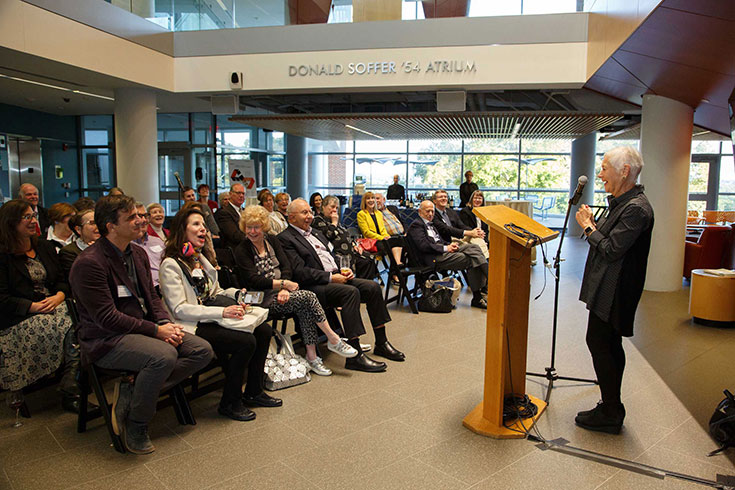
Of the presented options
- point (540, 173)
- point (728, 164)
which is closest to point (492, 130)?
point (540, 173)

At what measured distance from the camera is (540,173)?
17.2m

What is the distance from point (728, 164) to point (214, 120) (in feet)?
49.5

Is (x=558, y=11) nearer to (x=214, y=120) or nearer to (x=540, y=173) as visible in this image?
(x=214, y=120)

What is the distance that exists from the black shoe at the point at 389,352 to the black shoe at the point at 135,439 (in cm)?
210

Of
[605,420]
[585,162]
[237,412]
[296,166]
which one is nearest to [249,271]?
[237,412]

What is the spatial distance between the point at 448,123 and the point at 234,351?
28.2 feet

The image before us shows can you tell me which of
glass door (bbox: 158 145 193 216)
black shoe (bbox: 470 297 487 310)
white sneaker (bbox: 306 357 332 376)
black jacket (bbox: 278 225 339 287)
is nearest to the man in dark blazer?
white sneaker (bbox: 306 357 332 376)

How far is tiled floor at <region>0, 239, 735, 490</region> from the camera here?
2686mm

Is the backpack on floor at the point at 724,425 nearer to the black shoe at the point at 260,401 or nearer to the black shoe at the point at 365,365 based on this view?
the black shoe at the point at 365,365

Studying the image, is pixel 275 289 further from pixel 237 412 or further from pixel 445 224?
pixel 445 224

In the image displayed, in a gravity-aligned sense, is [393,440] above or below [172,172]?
below

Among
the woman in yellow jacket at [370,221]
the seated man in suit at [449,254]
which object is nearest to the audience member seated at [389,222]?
the woman in yellow jacket at [370,221]

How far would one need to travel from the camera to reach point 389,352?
14.9ft

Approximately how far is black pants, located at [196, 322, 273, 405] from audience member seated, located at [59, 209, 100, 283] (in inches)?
45.4
